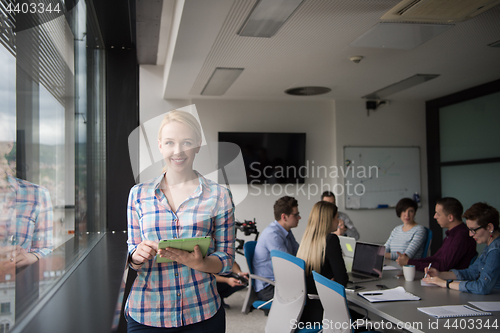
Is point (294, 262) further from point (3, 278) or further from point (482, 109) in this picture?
point (482, 109)

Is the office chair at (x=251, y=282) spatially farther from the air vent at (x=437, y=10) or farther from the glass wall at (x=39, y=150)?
the air vent at (x=437, y=10)

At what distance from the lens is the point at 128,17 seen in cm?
244

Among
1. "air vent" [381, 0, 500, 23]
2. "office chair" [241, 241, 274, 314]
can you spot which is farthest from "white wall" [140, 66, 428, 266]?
"air vent" [381, 0, 500, 23]

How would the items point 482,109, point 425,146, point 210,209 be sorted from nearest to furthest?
point 210,209 < point 482,109 < point 425,146

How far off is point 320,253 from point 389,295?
1.95ft

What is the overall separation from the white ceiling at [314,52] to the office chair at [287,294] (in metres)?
1.80

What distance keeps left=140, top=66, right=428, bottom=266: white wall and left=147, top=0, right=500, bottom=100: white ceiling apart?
41 centimetres

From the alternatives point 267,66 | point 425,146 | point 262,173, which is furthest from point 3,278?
point 425,146

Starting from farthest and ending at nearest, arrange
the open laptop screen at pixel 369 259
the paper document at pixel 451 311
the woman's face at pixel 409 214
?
the woman's face at pixel 409 214 < the open laptop screen at pixel 369 259 < the paper document at pixel 451 311

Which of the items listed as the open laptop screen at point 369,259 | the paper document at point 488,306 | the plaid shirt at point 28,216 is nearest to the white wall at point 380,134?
the open laptop screen at point 369,259

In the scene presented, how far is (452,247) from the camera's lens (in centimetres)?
324

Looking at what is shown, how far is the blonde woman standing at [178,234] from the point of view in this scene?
1.41 m

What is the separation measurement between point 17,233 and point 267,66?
12.1 ft

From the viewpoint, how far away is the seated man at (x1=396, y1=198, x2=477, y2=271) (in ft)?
10.5
